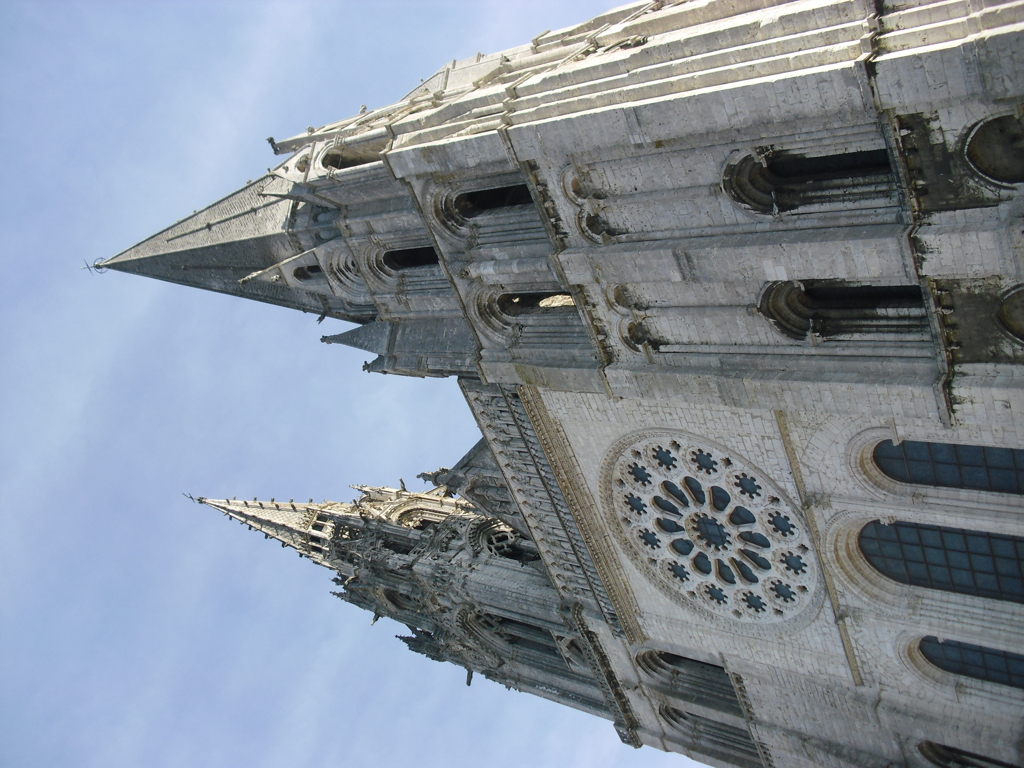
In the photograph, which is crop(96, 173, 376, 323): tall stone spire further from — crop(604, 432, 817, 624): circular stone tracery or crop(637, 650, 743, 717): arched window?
crop(637, 650, 743, 717): arched window

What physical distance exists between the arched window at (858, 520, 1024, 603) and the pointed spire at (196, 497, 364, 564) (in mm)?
20501

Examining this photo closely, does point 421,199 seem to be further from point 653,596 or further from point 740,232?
point 653,596

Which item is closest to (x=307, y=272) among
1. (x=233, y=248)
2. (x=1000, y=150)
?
(x=233, y=248)

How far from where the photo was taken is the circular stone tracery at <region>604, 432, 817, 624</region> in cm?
1759

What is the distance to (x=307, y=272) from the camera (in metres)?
23.5

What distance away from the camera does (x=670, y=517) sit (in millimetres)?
19422

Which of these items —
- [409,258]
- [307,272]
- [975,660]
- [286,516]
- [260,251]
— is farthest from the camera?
[286,516]

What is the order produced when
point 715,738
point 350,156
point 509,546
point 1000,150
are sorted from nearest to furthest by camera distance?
point 1000,150, point 350,156, point 715,738, point 509,546

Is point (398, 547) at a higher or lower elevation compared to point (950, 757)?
higher

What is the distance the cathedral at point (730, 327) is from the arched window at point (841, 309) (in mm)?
48

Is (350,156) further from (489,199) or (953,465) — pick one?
(953,465)

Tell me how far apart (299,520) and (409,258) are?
19.8 meters

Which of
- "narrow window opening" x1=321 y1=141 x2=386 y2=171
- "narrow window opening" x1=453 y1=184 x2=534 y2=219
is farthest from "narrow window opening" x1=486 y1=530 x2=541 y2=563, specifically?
"narrow window opening" x1=453 y1=184 x2=534 y2=219

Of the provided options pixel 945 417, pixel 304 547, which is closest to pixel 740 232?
pixel 945 417
